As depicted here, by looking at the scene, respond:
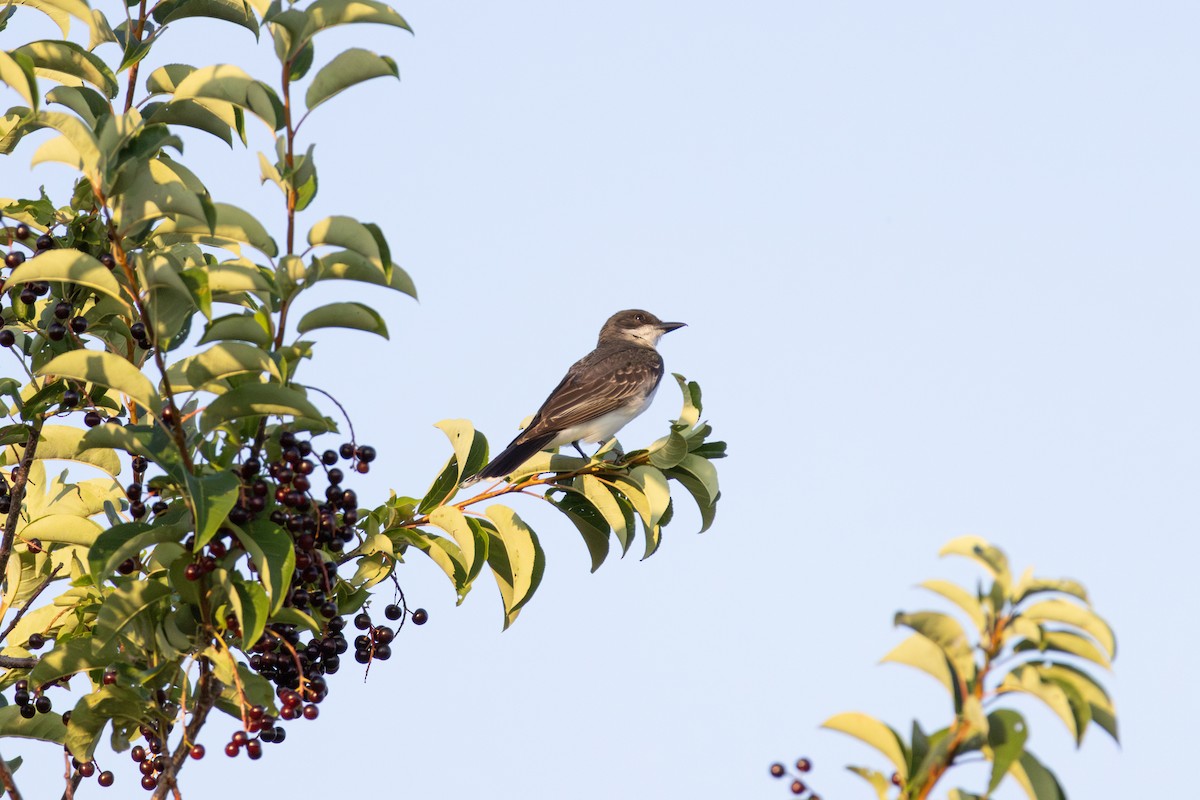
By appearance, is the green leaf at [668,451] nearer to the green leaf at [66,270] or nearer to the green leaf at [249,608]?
the green leaf at [249,608]

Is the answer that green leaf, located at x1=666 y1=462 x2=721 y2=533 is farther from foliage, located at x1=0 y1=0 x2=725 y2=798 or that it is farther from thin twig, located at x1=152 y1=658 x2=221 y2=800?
thin twig, located at x1=152 y1=658 x2=221 y2=800

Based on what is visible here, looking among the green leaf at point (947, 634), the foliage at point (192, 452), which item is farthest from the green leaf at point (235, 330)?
the green leaf at point (947, 634)

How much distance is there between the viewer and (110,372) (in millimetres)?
4164

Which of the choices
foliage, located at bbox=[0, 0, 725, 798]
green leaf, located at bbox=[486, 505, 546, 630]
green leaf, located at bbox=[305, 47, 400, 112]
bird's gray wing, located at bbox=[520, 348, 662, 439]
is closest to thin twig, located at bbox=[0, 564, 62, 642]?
foliage, located at bbox=[0, 0, 725, 798]

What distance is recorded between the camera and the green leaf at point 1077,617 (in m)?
2.95

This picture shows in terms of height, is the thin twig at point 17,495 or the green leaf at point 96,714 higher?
Answer: the thin twig at point 17,495

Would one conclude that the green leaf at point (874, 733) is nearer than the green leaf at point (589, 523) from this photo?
Yes

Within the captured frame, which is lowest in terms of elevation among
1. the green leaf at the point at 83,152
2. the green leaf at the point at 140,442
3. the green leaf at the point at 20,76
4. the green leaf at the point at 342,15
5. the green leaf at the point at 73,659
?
the green leaf at the point at 73,659

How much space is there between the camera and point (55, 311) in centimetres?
526

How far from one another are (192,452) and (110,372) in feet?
1.19

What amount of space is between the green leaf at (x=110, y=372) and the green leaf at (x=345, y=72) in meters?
0.99

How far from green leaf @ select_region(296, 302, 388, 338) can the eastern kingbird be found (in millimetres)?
5215

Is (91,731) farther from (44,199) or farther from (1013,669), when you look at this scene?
(1013,669)

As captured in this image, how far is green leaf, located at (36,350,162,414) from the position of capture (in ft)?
13.6
